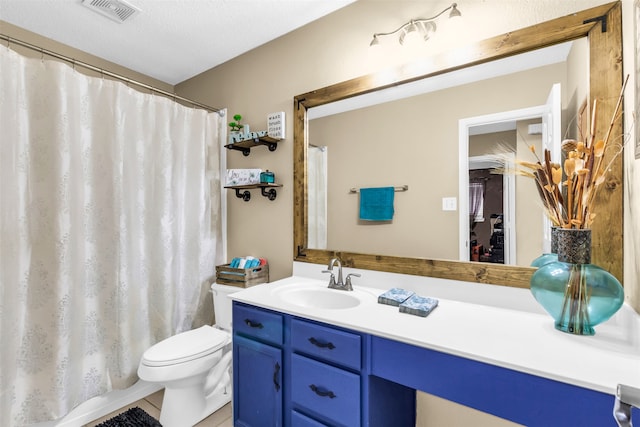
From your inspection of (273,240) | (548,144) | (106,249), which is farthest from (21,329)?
(548,144)

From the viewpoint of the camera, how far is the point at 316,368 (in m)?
1.21

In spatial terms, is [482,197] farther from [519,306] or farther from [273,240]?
[273,240]

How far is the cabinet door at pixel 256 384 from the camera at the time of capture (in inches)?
53.1

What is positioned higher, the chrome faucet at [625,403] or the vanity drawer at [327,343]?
the chrome faucet at [625,403]

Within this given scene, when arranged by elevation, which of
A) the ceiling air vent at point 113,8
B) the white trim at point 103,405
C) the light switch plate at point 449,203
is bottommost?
the white trim at point 103,405

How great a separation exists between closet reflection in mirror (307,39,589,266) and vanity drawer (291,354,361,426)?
696mm

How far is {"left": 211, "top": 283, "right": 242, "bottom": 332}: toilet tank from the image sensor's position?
2066mm

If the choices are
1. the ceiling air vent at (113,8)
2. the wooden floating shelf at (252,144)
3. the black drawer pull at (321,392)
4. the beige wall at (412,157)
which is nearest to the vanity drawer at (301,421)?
the black drawer pull at (321,392)

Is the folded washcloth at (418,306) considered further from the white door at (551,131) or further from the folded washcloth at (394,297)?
the white door at (551,131)

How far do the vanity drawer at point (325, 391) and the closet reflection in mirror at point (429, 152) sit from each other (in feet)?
2.28

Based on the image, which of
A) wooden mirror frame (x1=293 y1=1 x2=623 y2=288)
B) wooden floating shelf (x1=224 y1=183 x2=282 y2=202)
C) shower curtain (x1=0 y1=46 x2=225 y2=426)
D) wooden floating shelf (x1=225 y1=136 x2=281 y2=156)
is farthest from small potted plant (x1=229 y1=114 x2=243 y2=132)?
wooden mirror frame (x1=293 y1=1 x2=623 y2=288)

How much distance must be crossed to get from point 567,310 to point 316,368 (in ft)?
3.09

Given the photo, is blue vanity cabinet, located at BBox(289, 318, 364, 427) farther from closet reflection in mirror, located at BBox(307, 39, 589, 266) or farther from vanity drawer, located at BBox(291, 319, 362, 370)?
closet reflection in mirror, located at BBox(307, 39, 589, 266)

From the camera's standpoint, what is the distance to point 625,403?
52cm
